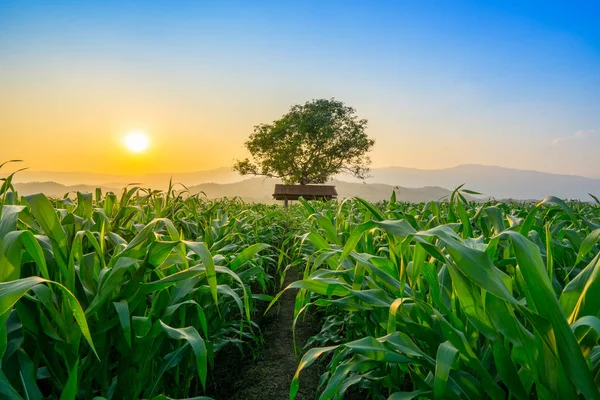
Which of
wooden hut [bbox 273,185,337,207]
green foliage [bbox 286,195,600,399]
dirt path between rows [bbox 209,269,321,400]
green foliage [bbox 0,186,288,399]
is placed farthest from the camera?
wooden hut [bbox 273,185,337,207]

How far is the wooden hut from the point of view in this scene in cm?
2956

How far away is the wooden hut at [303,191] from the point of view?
29562mm

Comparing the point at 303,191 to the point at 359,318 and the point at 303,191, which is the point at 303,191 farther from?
the point at 359,318

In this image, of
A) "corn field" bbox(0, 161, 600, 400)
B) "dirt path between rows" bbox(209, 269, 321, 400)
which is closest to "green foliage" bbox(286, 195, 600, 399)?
"corn field" bbox(0, 161, 600, 400)

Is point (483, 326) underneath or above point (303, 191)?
above

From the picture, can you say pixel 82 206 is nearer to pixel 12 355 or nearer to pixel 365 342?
pixel 12 355

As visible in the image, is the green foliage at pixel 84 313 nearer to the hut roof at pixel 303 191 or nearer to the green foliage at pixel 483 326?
the green foliage at pixel 483 326

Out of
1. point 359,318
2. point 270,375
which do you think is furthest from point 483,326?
point 270,375

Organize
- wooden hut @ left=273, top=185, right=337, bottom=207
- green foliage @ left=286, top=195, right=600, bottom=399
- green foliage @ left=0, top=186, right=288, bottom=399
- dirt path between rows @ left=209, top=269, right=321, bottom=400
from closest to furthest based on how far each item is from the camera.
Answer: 1. green foliage @ left=286, top=195, right=600, bottom=399
2. green foliage @ left=0, top=186, right=288, bottom=399
3. dirt path between rows @ left=209, top=269, right=321, bottom=400
4. wooden hut @ left=273, top=185, right=337, bottom=207

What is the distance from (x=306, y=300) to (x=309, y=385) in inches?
25.0

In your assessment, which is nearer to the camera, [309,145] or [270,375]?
[270,375]

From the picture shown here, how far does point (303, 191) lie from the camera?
2989 cm

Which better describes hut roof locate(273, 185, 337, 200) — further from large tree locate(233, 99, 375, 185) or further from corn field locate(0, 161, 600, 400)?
corn field locate(0, 161, 600, 400)

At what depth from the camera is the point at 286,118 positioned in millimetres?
33469
